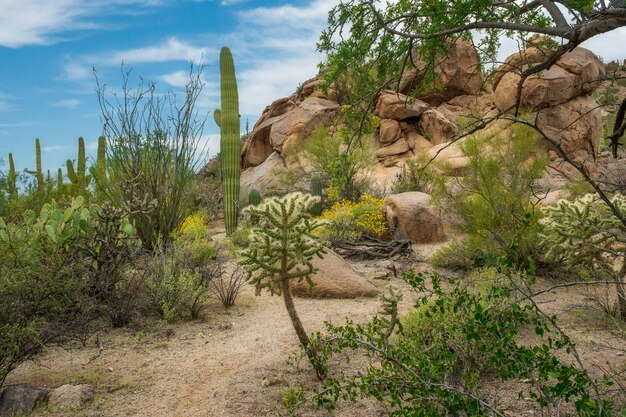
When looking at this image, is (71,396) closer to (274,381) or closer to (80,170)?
(274,381)

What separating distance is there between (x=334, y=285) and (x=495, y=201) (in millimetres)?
2883

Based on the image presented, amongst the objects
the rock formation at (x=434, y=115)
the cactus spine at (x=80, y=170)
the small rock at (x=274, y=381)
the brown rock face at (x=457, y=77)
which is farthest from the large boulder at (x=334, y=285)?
the brown rock face at (x=457, y=77)

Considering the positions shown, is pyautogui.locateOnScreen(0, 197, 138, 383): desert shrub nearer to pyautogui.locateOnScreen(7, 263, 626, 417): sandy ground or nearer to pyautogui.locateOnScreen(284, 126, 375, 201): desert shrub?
pyautogui.locateOnScreen(7, 263, 626, 417): sandy ground

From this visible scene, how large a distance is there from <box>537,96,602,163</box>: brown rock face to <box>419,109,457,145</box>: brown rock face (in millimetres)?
3372

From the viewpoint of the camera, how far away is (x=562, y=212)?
7.05 m

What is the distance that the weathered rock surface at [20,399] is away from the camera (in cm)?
431

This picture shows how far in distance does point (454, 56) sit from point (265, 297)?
63.4 feet

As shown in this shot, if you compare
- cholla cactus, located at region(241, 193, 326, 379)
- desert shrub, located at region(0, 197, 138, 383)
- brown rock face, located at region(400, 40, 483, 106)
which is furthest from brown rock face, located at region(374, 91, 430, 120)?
cholla cactus, located at region(241, 193, 326, 379)

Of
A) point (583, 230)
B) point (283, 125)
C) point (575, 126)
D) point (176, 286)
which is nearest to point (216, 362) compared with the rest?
point (176, 286)

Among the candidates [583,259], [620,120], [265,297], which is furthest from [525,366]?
[265,297]

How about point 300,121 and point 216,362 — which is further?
point 300,121

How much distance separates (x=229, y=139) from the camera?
1599 cm

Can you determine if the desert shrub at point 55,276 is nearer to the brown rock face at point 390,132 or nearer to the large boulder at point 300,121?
the large boulder at point 300,121

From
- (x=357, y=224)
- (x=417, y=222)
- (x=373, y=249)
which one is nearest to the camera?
(x=373, y=249)
